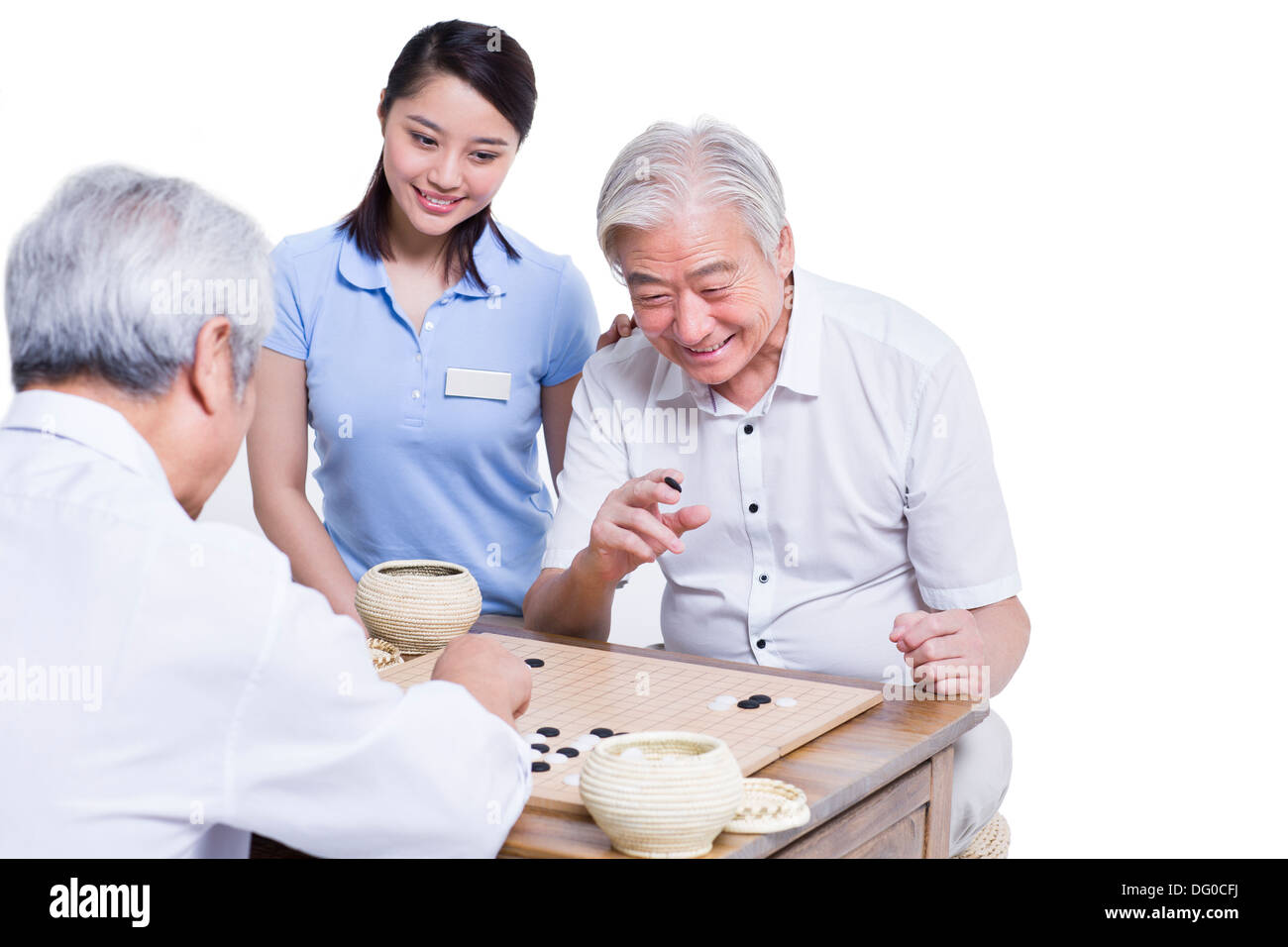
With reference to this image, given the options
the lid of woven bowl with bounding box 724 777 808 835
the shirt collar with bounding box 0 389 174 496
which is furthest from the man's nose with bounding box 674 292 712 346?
the shirt collar with bounding box 0 389 174 496

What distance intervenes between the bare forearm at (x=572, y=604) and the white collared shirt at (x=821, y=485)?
0.08 metres

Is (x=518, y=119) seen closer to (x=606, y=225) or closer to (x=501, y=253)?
(x=501, y=253)

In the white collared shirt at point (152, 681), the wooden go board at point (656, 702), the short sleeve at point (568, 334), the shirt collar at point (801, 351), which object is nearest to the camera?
the white collared shirt at point (152, 681)

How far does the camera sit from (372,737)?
1372 millimetres

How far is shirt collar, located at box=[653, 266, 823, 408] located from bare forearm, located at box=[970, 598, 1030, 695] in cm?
52

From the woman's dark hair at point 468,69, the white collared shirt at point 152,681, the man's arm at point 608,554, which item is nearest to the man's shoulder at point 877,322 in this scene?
the man's arm at point 608,554

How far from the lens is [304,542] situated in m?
2.88

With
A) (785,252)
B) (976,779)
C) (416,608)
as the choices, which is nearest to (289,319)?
(416,608)

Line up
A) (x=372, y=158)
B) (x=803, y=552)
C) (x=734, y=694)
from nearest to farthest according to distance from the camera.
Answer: (x=734, y=694) < (x=803, y=552) < (x=372, y=158)

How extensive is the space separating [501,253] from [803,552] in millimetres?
1016

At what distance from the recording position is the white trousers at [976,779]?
7.69 feet

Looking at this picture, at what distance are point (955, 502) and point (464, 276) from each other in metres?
1.21

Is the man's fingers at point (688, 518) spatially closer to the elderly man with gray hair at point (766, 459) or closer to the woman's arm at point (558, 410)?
the elderly man with gray hair at point (766, 459)
